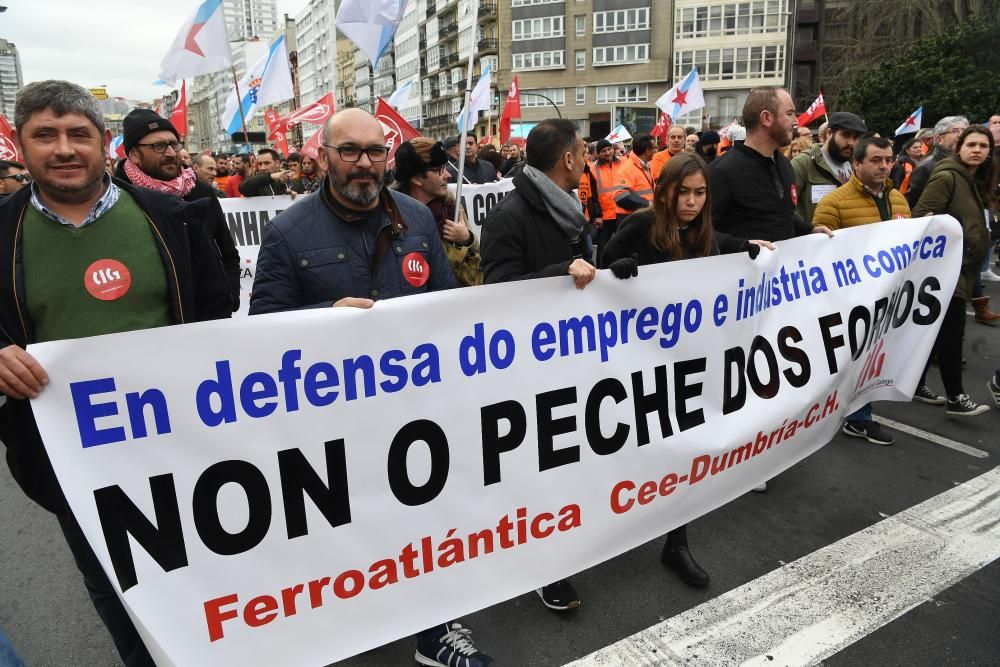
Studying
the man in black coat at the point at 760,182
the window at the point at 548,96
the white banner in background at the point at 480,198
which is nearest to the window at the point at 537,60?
the window at the point at 548,96

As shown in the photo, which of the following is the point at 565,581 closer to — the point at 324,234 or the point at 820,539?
the point at 820,539

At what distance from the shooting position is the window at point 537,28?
6081 centimetres

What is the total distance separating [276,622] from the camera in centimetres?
211

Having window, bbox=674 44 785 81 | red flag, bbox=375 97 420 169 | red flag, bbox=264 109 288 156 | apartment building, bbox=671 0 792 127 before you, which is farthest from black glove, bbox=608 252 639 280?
window, bbox=674 44 785 81

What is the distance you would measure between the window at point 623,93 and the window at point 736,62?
3754mm

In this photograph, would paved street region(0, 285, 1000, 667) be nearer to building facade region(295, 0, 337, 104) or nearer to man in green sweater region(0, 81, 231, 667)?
man in green sweater region(0, 81, 231, 667)

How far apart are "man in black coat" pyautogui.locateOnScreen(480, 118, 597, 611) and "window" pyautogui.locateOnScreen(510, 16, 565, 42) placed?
6303 centimetres

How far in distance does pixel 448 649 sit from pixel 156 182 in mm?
3213

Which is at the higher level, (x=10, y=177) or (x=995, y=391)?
(x=10, y=177)

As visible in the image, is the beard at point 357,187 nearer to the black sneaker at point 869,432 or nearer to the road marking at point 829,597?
the road marking at point 829,597

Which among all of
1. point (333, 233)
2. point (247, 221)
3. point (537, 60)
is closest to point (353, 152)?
point (333, 233)

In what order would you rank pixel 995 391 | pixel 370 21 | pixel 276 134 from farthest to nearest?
pixel 276 134
pixel 995 391
pixel 370 21

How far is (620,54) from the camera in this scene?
59406 millimetres

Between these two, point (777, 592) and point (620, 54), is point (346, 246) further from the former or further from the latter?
point (620, 54)
